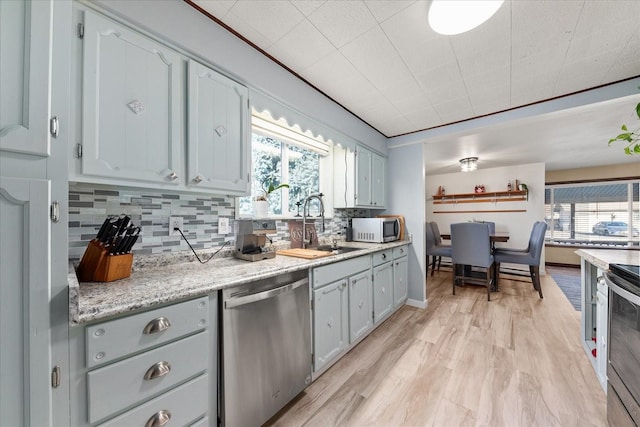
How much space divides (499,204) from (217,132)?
5860 mm

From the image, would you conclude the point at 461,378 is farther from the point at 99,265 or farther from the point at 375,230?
the point at 99,265

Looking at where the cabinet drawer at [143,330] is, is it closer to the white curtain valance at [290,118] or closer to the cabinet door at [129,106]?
the cabinet door at [129,106]

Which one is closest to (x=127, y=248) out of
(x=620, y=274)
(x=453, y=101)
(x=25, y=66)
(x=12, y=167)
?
(x=12, y=167)

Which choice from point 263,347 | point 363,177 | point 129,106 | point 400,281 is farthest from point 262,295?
point 400,281

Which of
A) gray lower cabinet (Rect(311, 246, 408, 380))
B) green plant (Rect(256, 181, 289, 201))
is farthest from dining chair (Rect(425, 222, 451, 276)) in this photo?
green plant (Rect(256, 181, 289, 201))

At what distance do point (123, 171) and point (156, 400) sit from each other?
99 cm

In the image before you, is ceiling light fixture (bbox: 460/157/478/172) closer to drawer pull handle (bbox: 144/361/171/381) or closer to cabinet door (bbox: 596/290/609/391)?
cabinet door (bbox: 596/290/609/391)

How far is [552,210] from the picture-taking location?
227 inches

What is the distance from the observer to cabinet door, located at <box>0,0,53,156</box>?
720 millimetres

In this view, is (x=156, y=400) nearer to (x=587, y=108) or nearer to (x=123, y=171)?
(x=123, y=171)

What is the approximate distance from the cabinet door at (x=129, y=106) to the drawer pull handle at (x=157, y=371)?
833 mm

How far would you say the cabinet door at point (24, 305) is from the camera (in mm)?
709

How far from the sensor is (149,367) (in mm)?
937

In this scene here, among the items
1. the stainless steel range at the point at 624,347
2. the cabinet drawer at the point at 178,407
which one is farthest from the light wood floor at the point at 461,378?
the cabinet drawer at the point at 178,407
